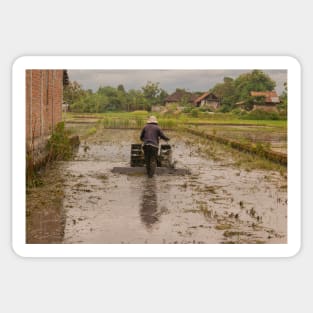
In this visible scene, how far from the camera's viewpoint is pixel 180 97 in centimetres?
1245

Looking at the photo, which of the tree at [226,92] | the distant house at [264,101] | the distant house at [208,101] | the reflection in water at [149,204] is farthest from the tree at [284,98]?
the reflection in water at [149,204]

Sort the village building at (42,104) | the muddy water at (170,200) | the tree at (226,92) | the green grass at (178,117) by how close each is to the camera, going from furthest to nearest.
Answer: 1. the green grass at (178,117)
2. the tree at (226,92)
3. the village building at (42,104)
4. the muddy water at (170,200)

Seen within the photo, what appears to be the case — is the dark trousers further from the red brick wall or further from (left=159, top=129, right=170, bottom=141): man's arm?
the red brick wall

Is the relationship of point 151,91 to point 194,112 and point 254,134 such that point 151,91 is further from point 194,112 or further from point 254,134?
point 254,134

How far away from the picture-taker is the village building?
12.3m

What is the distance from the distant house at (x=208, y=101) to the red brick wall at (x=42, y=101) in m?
1.30

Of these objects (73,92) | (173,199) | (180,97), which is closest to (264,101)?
(180,97)

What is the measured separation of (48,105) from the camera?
40.8ft

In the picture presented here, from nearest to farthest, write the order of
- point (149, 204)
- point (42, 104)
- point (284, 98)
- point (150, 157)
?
point (284, 98), point (149, 204), point (42, 104), point (150, 157)

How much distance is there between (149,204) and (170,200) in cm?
21

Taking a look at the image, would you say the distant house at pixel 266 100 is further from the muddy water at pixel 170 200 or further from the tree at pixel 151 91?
the tree at pixel 151 91

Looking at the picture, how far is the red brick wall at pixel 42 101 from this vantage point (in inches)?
484
